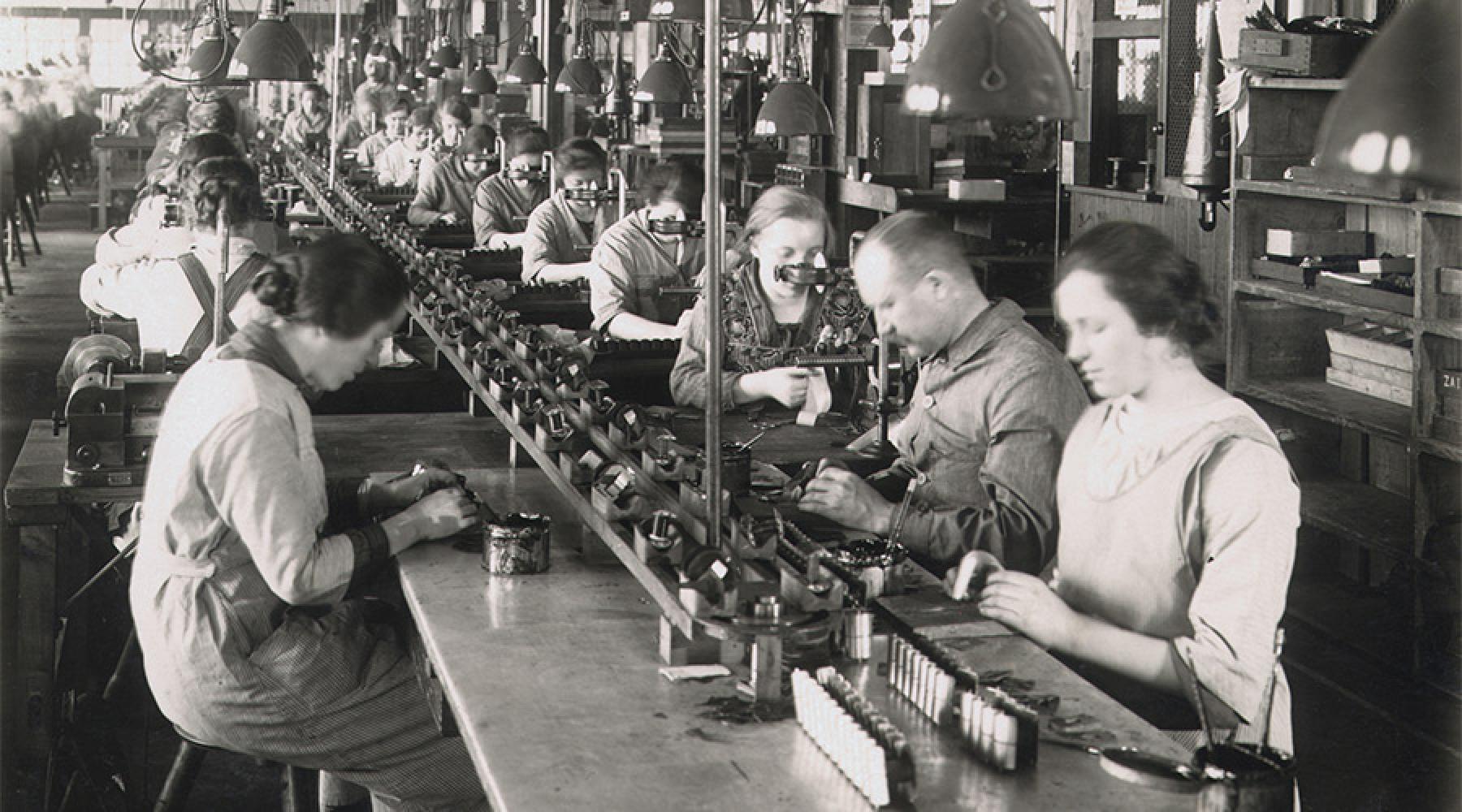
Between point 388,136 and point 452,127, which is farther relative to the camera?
point 388,136

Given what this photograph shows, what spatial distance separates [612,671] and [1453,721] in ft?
8.48

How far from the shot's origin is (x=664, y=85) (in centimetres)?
605

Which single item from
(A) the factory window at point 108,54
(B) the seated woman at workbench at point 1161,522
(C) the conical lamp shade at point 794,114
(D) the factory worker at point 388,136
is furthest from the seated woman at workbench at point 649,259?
(A) the factory window at point 108,54

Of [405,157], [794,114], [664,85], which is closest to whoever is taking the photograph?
[794,114]

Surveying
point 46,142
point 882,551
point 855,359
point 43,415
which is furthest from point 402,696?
point 46,142

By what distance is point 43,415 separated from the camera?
732 centimetres

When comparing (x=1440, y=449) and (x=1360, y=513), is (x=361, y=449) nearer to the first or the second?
(x=1440, y=449)

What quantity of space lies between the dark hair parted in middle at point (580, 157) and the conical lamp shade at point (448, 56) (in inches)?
176

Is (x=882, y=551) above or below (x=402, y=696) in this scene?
above

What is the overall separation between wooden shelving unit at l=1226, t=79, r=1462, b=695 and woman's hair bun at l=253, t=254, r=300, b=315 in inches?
105

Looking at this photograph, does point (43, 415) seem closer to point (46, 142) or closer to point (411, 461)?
point (411, 461)

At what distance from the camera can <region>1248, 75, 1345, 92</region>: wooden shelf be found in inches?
175

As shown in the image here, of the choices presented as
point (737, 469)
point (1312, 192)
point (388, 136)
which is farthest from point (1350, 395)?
point (388, 136)

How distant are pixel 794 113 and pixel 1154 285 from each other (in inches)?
125
